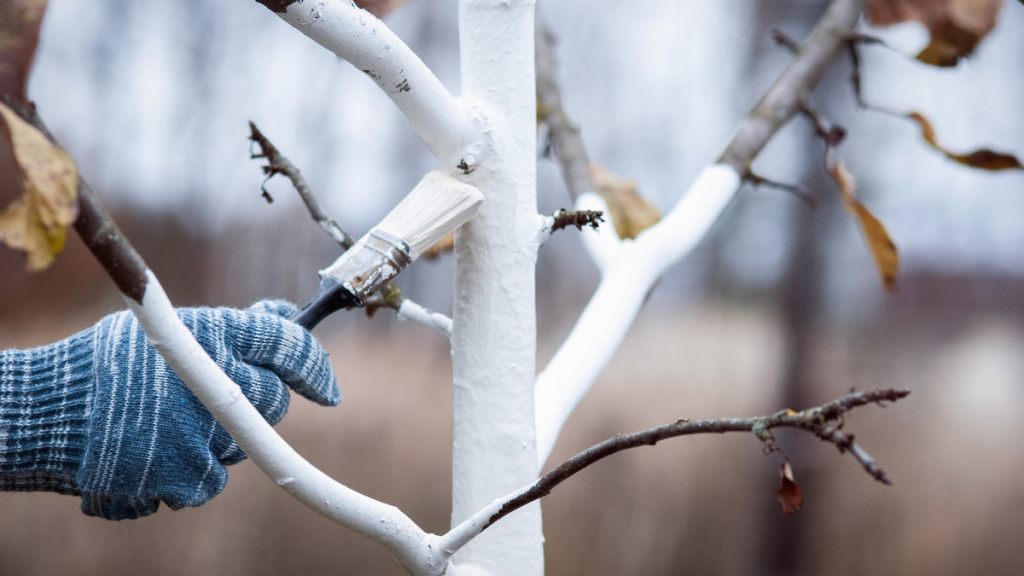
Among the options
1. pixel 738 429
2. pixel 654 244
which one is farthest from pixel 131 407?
pixel 654 244

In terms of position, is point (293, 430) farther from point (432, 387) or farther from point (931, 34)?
point (931, 34)

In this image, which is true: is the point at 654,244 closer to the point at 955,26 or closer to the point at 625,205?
the point at 625,205

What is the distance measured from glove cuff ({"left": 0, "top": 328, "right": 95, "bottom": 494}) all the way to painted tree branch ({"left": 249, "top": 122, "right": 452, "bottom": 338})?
0.44ft

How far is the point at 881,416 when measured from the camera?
46.2 inches

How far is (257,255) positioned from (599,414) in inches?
25.8

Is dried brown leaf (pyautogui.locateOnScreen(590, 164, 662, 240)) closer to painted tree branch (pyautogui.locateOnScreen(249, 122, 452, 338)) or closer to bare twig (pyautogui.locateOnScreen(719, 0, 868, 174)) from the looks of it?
bare twig (pyautogui.locateOnScreen(719, 0, 868, 174))

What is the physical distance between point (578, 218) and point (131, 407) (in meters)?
0.23

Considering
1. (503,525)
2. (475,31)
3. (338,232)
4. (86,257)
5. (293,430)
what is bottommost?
(293,430)

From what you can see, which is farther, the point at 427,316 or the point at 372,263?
the point at 427,316

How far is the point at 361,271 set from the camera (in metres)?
0.29

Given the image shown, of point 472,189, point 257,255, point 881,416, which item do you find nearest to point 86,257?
point 257,255

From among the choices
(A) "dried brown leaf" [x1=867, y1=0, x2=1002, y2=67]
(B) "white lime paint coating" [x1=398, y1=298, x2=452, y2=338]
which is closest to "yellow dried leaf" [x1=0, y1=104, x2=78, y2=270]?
(B) "white lime paint coating" [x1=398, y1=298, x2=452, y2=338]

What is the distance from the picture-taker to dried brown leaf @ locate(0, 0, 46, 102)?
16 centimetres

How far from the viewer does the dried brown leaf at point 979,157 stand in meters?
0.45
